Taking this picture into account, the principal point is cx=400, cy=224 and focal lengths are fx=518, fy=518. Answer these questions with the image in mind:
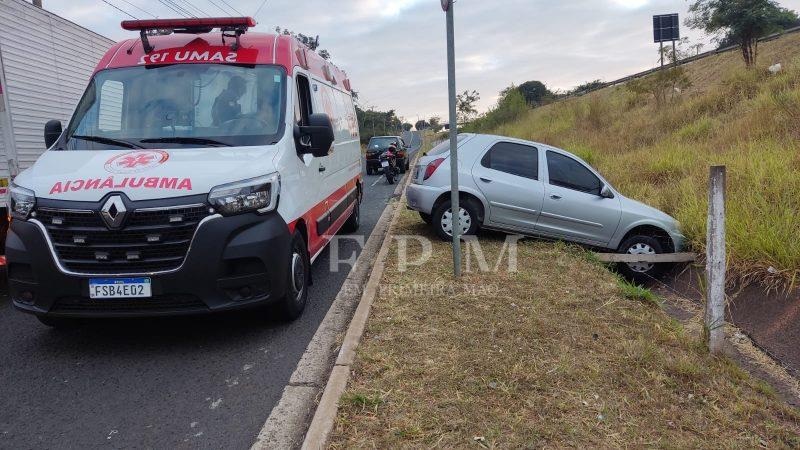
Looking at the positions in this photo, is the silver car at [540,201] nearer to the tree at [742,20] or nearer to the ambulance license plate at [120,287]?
the ambulance license plate at [120,287]

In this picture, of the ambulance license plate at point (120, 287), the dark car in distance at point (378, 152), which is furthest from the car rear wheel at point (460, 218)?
the dark car in distance at point (378, 152)

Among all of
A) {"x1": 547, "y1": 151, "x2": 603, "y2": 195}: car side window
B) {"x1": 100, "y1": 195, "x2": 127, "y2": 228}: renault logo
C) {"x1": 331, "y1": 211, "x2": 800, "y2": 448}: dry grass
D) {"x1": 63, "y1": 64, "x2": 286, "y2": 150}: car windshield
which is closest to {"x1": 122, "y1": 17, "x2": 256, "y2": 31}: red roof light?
{"x1": 63, "y1": 64, "x2": 286, "y2": 150}: car windshield

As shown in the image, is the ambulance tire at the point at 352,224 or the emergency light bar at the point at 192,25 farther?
the ambulance tire at the point at 352,224

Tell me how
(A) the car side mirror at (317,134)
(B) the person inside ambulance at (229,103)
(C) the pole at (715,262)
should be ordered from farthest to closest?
(A) the car side mirror at (317,134) < (B) the person inside ambulance at (229,103) < (C) the pole at (715,262)

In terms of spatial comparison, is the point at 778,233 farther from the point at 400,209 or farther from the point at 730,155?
the point at 400,209

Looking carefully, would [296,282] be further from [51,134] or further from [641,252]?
[641,252]

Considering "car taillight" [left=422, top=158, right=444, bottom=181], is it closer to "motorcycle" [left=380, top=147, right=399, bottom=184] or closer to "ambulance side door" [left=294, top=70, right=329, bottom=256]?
"ambulance side door" [left=294, top=70, right=329, bottom=256]

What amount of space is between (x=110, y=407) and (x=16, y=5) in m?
5.56

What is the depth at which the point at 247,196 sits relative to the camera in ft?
12.2

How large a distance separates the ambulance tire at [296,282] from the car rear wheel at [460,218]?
2.85 metres

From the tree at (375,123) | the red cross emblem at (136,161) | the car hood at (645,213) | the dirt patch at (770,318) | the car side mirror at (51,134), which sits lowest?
the dirt patch at (770,318)

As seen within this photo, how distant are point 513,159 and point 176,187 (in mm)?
4831

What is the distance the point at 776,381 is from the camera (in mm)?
3672

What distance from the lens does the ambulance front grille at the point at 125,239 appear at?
3506 mm
